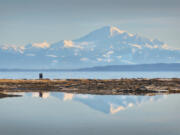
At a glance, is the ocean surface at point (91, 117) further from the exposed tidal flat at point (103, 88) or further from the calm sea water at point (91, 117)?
the exposed tidal flat at point (103, 88)

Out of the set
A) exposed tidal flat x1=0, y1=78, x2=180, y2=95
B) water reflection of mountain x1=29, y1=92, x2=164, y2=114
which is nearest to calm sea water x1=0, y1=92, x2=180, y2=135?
water reflection of mountain x1=29, y1=92, x2=164, y2=114

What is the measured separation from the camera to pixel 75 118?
30766mm

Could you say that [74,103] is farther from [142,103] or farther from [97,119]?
[97,119]

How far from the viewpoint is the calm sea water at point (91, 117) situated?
25.7 m

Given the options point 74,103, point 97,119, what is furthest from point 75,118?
point 74,103

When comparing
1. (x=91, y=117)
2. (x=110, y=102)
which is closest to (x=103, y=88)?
(x=110, y=102)

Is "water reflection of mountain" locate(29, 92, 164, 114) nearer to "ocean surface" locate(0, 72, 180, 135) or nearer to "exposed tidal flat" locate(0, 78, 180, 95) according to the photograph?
"ocean surface" locate(0, 72, 180, 135)

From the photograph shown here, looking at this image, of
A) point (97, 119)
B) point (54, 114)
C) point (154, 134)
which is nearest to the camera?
point (154, 134)

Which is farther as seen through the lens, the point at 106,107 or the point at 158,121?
the point at 106,107

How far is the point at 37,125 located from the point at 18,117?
14.7 feet

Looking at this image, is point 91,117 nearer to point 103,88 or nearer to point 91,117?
point 91,117

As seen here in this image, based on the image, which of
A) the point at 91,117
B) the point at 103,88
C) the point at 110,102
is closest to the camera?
the point at 91,117

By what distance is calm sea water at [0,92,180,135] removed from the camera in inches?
1011

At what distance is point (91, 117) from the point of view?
31328 millimetres
